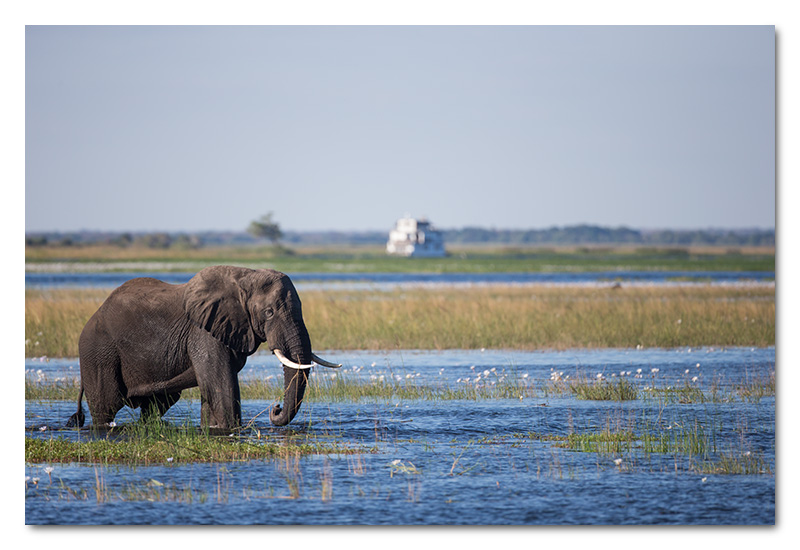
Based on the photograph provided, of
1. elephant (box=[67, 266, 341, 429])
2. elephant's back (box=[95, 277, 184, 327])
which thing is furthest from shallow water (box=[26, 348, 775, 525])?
elephant's back (box=[95, 277, 184, 327])

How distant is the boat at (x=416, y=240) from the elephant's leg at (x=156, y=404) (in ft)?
451

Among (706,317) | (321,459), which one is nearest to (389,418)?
(321,459)

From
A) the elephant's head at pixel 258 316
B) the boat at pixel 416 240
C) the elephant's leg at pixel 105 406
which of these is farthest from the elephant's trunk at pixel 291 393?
the boat at pixel 416 240

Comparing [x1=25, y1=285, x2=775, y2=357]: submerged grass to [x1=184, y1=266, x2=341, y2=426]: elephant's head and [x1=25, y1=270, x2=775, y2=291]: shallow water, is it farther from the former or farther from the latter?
[x1=25, y1=270, x2=775, y2=291]: shallow water

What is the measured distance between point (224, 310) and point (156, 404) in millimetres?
1704

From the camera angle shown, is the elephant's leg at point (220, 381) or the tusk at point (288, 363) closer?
the tusk at point (288, 363)

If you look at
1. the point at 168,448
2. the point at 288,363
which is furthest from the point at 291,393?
the point at 168,448

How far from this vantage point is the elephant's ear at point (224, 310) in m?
11.8

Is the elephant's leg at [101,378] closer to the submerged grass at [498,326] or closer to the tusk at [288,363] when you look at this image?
the tusk at [288,363]

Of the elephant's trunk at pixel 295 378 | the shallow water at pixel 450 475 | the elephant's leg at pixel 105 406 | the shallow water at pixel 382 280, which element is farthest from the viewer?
the shallow water at pixel 382 280

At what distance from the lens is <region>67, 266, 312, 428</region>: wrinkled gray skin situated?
1181 centimetres

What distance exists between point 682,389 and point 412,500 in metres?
7.49

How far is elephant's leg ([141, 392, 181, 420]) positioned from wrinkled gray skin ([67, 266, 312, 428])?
0.05 feet
